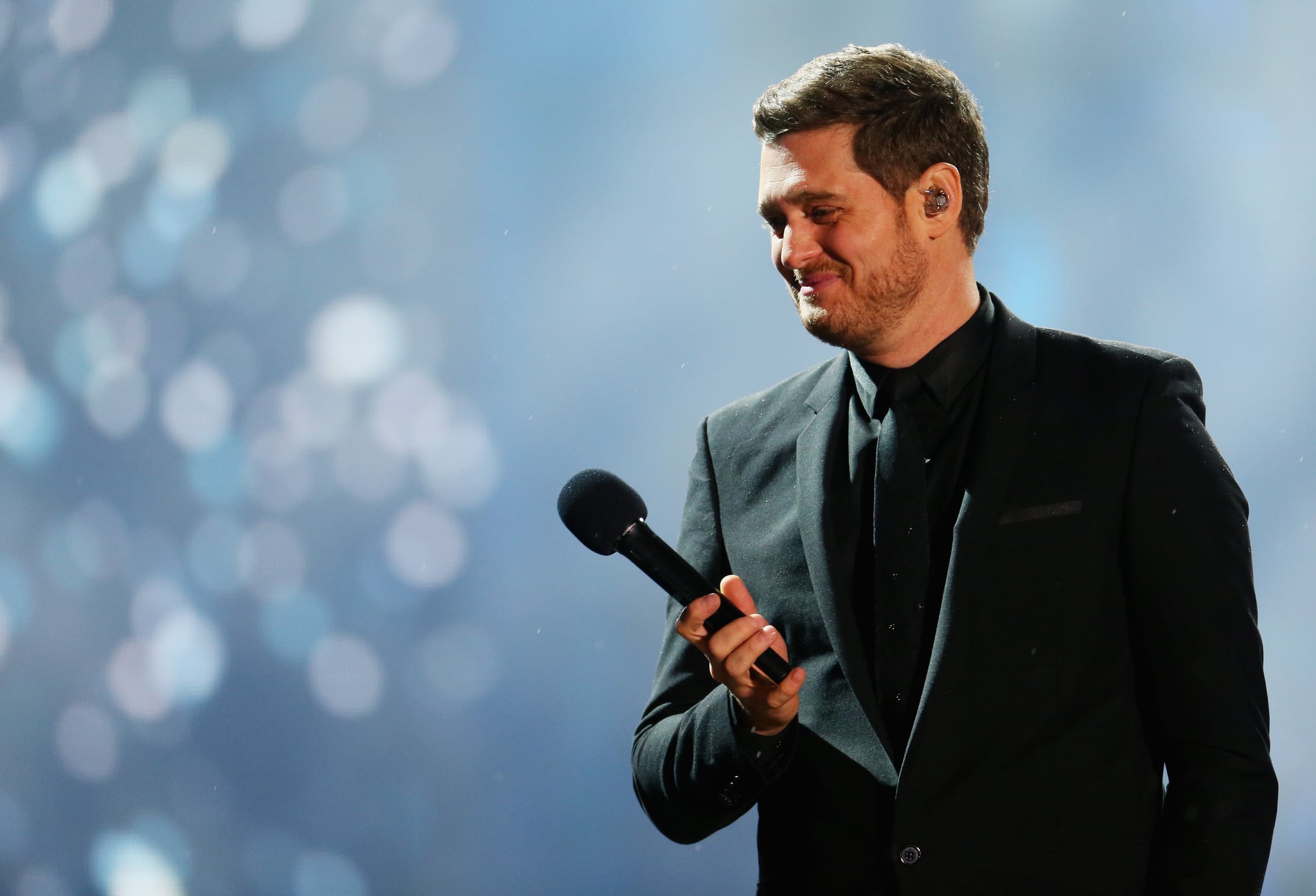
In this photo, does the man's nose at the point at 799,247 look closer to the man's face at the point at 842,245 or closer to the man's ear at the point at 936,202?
the man's face at the point at 842,245

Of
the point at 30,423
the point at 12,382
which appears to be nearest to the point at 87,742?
the point at 30,423

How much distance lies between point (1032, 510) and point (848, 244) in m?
0.37

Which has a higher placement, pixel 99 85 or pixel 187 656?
pixel 99 85

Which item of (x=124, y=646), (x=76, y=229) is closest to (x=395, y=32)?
(x=76, y=229)

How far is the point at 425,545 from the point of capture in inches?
113

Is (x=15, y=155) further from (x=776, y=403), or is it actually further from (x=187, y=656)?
(x=776, y=403)

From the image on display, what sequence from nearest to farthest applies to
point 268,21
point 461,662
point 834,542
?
point 834,542 < point 461,662 < point 268,21

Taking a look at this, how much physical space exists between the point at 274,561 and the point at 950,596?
210 centimetres

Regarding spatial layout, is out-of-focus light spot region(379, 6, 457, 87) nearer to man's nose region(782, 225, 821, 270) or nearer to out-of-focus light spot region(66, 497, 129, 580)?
out-of-focus light spot region(66, 497, 129, 580)

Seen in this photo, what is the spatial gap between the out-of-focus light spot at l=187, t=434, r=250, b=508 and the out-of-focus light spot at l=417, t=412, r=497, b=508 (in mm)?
501

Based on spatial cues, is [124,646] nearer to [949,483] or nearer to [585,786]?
[585,786]

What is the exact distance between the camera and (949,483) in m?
1.38

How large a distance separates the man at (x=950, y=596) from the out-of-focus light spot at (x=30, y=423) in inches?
90.4

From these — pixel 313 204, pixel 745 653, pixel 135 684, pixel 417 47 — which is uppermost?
pixel 417 47
